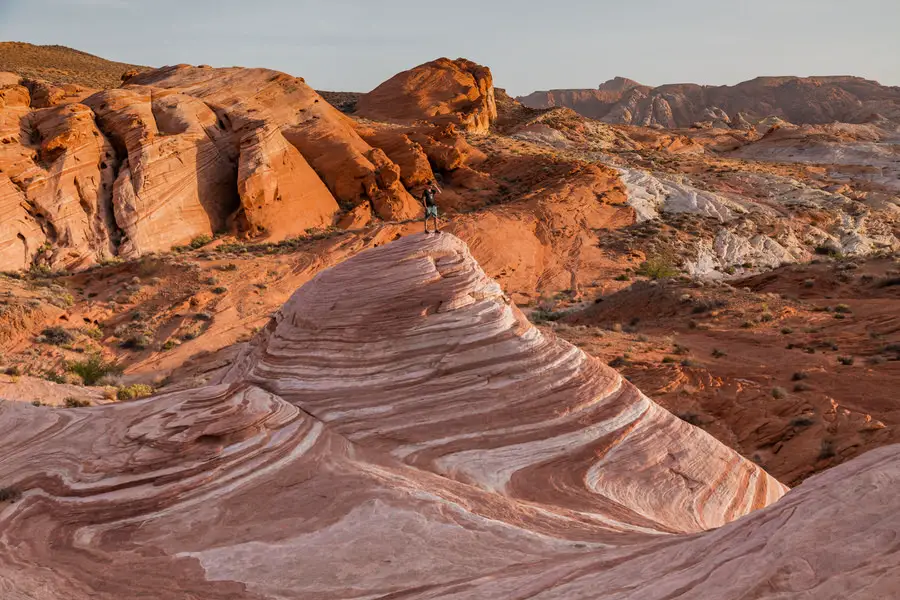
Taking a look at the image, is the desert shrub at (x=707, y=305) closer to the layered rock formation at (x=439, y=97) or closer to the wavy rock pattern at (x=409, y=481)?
the wavy rock pattern at (x=409, y=481)

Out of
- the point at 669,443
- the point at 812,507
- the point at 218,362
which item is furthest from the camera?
the point at 218,362

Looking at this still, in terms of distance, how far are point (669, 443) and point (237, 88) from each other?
34.3 m

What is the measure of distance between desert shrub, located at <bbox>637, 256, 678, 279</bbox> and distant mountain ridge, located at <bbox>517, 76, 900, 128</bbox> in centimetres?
8093

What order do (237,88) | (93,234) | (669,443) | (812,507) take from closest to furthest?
1. (812,507)
2. (669,443)
3. (93,234)
4. (237,88)

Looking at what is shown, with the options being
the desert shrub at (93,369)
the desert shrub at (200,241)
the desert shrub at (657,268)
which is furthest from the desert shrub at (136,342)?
the desert shrub at (657,268)

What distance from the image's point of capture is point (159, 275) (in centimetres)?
2373

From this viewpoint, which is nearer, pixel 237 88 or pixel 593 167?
pixel 237 88

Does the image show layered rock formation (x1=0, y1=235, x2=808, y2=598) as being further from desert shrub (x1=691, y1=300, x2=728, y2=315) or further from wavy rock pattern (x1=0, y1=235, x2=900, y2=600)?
desert shrub (x1=691, y1=300, x2=728, y2=315)

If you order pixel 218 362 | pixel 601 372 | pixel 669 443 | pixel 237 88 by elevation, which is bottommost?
pixel 218 362

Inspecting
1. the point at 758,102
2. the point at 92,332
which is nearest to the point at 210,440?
the point at 92,332

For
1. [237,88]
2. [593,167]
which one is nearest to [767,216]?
[593,167]

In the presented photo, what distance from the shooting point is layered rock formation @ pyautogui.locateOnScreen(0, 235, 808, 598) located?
4.70 meters

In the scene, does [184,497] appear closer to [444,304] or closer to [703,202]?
[444,304]

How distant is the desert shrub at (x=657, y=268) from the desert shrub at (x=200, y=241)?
1988 cm
